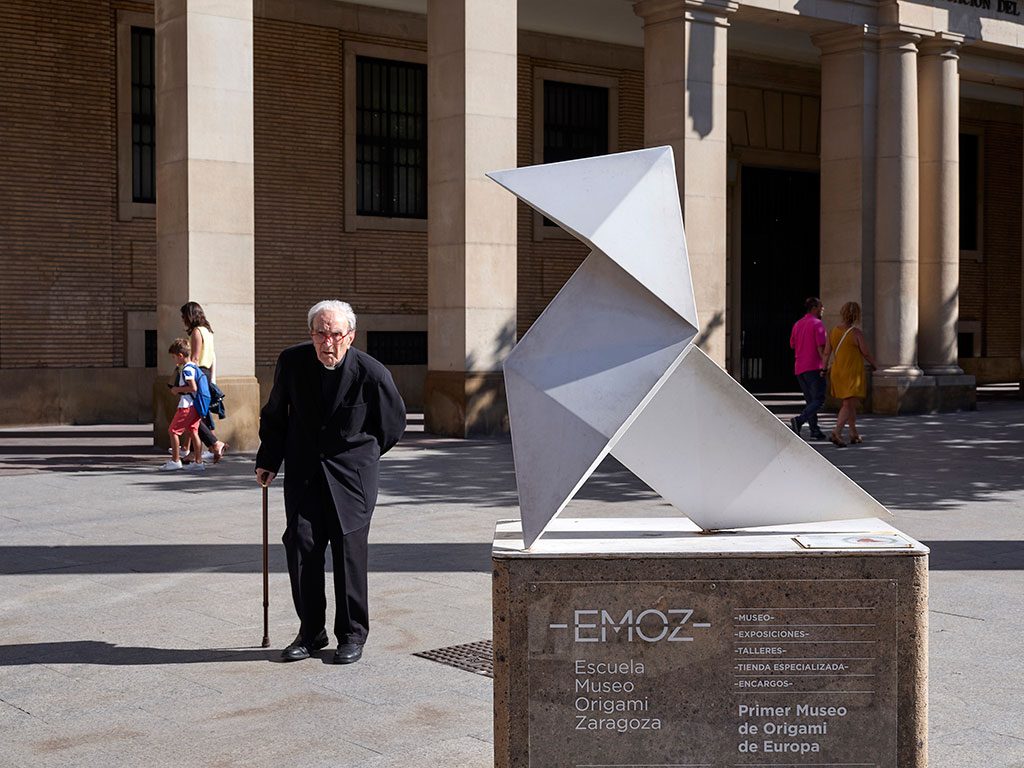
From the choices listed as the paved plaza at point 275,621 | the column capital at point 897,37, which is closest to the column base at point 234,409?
the paved plaza at point 275,621

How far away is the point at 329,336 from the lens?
6324 millimetres

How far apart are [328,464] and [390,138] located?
18.2 metres

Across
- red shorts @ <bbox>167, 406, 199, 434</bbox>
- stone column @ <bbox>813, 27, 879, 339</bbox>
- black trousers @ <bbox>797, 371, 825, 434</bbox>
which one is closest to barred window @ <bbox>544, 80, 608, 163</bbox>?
stone column @ <bbox>813, 27, 879, 339</bbox>

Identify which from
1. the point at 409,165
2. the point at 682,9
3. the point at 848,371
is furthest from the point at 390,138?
the point at 848,371

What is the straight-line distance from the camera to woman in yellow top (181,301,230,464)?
14.3 m

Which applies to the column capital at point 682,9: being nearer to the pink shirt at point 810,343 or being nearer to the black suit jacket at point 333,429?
the pink shirt at point 810,343

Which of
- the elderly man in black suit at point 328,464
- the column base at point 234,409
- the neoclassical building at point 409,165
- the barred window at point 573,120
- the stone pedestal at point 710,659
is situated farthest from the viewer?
the barred window at point 573,120

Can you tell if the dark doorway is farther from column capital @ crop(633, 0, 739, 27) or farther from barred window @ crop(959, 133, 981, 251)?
column capital @ crop(633, 0, 739, 27)

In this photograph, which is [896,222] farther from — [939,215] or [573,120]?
[573,120]

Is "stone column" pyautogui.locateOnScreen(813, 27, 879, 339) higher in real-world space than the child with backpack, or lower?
higher

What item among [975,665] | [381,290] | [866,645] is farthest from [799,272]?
[866,645]

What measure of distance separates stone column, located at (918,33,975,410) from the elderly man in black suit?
718 inches

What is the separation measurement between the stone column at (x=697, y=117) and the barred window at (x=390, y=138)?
5545 millimetres

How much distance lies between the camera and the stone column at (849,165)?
871 inches
